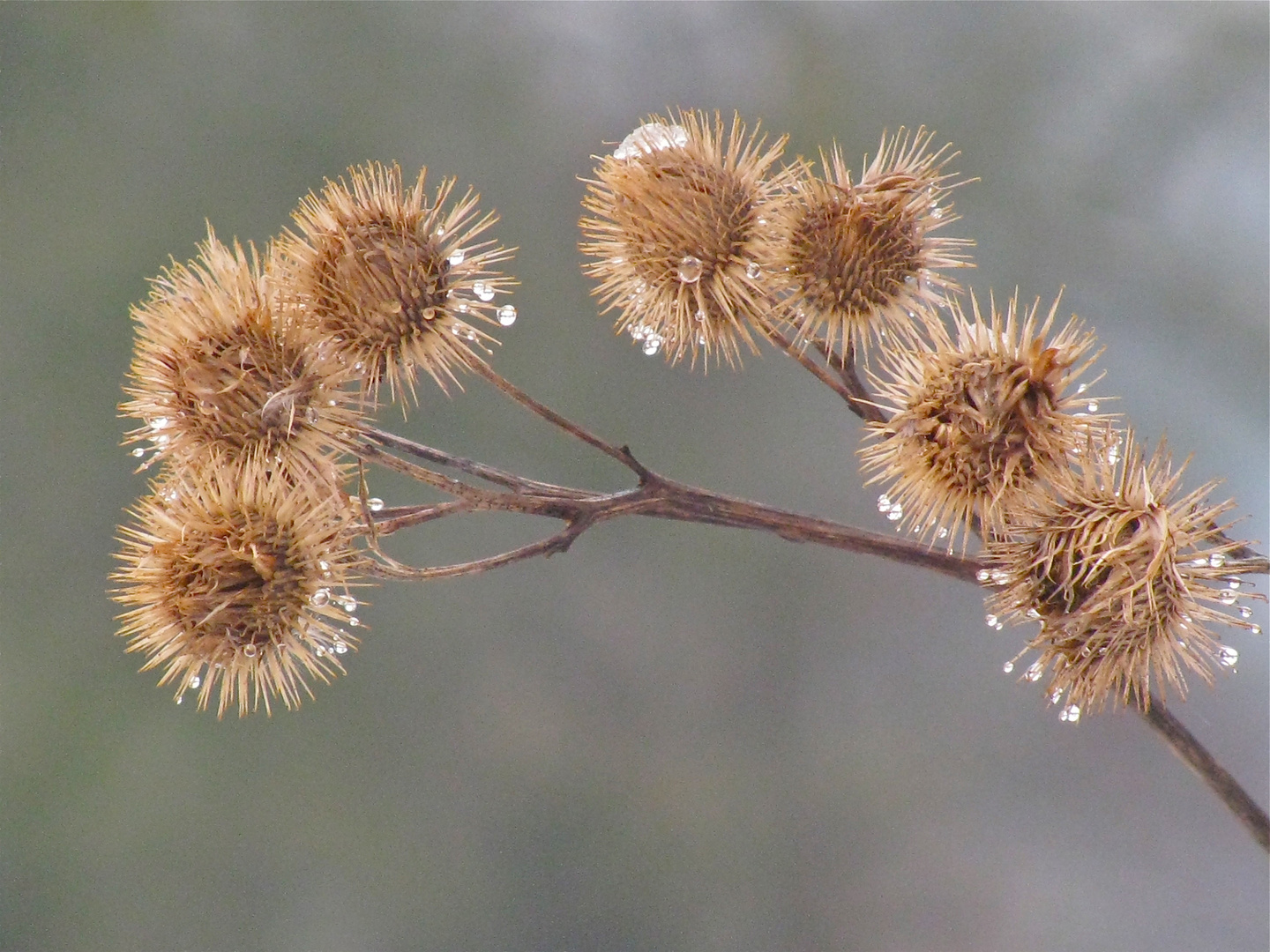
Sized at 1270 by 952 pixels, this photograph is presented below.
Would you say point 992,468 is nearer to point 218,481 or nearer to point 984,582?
point 984,582

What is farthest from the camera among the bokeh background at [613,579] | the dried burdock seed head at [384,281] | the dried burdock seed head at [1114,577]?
the bokeh background at [613,579]

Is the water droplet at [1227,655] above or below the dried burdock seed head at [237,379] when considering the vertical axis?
below

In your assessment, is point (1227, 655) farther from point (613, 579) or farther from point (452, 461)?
point (613, 579)

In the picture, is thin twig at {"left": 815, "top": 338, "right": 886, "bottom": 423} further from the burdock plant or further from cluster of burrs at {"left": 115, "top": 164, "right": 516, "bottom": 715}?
cluster of burrs at {"left": 115, "top": 164, "right": 516, "bottom": 715}

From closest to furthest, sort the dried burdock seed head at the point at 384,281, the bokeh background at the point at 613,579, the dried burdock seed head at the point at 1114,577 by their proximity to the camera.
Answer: the dried burdock seed head at the point at 1114,577 → the dried burdock seed head at the point at 384,281 → the bokeh background at the point at 613,579

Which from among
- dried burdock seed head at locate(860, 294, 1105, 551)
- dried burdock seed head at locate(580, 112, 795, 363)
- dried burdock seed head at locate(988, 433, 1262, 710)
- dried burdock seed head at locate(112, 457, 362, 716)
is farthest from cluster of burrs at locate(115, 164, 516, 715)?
dried burdock seed head at locate(988, 433, 1262, 710)

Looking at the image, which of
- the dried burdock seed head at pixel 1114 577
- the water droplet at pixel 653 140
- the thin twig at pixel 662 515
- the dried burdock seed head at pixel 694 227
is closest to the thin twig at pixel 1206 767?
the thin twig at pixel 662 515

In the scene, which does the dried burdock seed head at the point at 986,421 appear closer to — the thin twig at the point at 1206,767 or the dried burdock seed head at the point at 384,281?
the thin twig at the point at 1206,767
